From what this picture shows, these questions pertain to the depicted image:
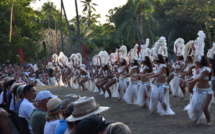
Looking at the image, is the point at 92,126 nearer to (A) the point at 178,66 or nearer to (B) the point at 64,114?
(B) the point at 64,114

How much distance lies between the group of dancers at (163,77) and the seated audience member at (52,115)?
413 cm

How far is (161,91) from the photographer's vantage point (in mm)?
9867

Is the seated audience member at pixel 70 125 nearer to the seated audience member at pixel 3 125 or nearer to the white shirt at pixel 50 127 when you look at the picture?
the white shirt at pixel 50 127

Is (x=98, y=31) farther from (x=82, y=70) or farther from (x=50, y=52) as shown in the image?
(x=82, y=70)

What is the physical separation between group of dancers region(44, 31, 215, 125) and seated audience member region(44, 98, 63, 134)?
13.5 feet

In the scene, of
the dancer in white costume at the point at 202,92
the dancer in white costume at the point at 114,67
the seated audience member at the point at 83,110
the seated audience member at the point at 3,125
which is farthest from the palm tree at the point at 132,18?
the seated audience member at the point at 83,110

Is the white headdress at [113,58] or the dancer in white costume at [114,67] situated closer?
the dancer in white costume at [114,67]

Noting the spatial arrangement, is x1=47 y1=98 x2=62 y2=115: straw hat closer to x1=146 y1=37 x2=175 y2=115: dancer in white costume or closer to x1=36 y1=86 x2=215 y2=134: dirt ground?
x1=36 y1=86 x2=215 y2=134: dirt ground

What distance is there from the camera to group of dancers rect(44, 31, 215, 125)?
26.8 ft

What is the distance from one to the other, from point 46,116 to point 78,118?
129 cm

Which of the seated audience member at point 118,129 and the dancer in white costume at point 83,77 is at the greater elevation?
the seated audience member at point 118,129

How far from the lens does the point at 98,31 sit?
6788 cm

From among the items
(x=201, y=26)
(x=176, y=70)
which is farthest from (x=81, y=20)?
(x=176, y=70)

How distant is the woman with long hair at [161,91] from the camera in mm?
9883
